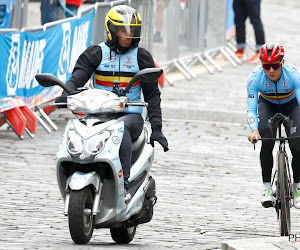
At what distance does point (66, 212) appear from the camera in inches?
291

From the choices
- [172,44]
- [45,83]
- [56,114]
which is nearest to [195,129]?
[56,114]

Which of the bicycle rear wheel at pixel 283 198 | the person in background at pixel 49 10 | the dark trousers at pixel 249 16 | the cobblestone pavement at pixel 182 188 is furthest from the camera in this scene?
the dark trousers at pixel 249 16

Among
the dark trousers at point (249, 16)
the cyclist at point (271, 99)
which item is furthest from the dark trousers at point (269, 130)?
the dark trousers at point (249, 16)

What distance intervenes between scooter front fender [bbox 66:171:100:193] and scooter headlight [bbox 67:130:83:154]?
16 centimetres

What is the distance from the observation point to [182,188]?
36.8ft

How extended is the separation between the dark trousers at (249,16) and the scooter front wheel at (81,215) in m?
→ 16.8

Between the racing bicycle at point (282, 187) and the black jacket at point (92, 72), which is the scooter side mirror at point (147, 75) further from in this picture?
the racing bicycle at point (282, 187)

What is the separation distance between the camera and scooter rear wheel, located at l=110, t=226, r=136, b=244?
26.9ft

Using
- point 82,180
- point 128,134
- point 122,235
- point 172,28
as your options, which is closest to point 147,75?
point 128,134

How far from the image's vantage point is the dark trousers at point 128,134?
7789mm

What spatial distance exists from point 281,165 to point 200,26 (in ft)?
46.3

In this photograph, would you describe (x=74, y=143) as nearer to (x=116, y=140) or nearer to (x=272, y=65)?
(x=116, y=140)

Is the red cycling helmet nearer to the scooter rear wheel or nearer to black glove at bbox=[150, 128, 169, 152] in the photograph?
black glove at bbox=[150, 128, 169, 152]

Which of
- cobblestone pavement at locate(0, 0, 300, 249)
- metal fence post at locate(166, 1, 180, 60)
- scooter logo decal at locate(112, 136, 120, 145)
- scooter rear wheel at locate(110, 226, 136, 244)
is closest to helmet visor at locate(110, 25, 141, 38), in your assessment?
scooter logo decal at locate(112, 136, 120, 145)
